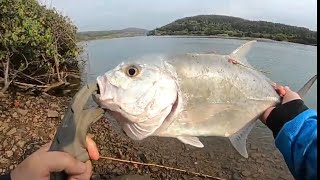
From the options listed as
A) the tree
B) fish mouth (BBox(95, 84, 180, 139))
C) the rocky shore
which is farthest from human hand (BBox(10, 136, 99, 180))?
the tree

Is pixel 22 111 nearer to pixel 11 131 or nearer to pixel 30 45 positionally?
pixel 11 131

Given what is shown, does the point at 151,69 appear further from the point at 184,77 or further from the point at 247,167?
the point at 247,167

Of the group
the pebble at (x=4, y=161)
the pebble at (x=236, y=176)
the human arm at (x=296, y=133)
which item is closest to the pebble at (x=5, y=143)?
the pebble at (x=4, y=161)

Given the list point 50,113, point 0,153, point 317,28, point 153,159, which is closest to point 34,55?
point 50,113

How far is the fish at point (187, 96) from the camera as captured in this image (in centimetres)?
243

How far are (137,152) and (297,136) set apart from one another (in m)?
6.25

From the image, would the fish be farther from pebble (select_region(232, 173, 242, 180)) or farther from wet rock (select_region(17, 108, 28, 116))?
wet rock (select_region(17, 108, 28, 116))

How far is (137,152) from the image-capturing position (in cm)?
849

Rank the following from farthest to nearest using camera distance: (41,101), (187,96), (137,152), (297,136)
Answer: (41,101), (137,152), (187,96), (297,136)

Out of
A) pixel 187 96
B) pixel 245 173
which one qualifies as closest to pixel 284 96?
pixel 187 96

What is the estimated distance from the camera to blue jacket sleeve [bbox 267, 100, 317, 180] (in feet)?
7.77

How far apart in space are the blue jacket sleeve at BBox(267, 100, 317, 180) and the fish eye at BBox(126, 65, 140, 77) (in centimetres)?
116

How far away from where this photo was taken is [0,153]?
7.54 metres

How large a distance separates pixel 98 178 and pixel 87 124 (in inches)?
201
